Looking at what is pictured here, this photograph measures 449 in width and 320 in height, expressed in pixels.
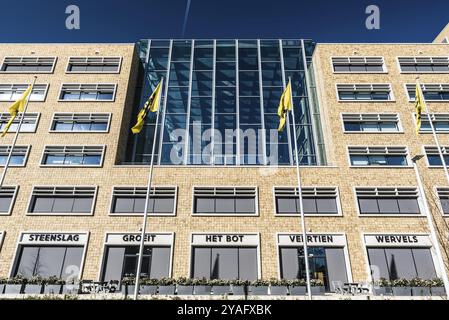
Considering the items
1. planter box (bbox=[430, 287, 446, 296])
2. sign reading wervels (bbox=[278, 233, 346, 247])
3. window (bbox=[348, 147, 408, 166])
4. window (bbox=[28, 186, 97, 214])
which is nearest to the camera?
planter box (bbox=[430, 287, 446, 296])

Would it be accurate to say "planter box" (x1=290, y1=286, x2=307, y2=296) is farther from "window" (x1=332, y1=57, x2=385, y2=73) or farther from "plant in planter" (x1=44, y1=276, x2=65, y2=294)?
"window" (x1=332, y1=57, x2=385, y2=73)

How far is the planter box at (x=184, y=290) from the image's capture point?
21.8 meters

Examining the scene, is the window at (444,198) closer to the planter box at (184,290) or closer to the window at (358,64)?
the window at (358,64)

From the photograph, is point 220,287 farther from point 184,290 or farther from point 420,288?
point 420,288

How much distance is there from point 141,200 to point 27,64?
22.0 meters

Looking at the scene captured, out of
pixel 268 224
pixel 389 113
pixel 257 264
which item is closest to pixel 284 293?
pixel 257 264

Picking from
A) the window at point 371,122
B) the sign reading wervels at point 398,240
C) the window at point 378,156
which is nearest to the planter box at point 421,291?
the sign reading wervels at point 398,240

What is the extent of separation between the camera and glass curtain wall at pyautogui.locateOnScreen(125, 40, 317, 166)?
35062 millimetres

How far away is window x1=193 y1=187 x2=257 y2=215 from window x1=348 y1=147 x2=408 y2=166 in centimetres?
1052

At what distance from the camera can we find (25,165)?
97.0ft

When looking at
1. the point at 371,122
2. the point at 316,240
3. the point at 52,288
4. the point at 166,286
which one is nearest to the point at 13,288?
the point at 52,288

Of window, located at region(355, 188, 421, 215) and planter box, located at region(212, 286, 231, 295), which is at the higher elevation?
window, located at region(355, 188, 421, 215)

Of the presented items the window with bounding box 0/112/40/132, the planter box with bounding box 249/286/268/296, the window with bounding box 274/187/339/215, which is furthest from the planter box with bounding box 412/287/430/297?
the window with bounding box 0/112/40/132

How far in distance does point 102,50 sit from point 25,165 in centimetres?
1558
